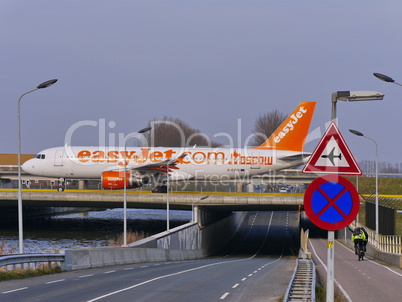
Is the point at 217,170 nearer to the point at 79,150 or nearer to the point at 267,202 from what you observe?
the point at 267,202

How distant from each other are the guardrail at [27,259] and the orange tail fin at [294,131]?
40894 millimetres

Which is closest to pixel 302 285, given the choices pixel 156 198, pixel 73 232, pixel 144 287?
pixel 144 287

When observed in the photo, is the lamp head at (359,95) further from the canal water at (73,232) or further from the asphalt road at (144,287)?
the canal water at (73,232)

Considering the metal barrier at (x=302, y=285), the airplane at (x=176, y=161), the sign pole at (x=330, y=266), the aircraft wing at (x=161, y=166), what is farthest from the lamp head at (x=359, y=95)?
the airplane at (x=176, y=161)

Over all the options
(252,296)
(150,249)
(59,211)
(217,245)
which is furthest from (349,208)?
(59,211)

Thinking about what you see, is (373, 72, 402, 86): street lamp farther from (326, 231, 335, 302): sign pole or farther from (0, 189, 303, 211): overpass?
(0, 189, 303, 211): overpass

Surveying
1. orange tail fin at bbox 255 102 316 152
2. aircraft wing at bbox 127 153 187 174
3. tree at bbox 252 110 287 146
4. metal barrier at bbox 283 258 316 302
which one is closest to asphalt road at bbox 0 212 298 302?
metal barrier at bbox 283 258 316 302

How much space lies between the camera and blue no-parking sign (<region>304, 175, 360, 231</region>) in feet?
29.5

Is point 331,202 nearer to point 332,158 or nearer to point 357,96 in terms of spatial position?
point 332,158

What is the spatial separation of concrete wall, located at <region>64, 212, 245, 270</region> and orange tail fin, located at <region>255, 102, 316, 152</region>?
39.4ft

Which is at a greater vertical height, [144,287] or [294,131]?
[294,131]

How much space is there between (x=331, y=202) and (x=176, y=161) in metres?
53.5

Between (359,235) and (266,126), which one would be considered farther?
(266,126)

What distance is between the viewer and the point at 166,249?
150 feet
